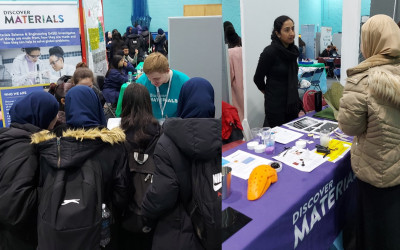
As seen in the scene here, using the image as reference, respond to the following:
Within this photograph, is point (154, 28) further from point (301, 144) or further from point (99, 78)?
point (301, 144)

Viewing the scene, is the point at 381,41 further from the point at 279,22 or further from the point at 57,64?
the point at 57,64

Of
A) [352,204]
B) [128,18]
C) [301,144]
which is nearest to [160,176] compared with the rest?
[301,144]

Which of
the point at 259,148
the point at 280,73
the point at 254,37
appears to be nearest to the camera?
the point at 259,148

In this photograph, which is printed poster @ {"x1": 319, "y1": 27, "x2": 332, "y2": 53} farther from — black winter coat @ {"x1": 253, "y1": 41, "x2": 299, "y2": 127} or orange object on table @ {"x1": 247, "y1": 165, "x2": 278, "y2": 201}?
orange object on table @ {"x1": 247, "y1": 165, "x2": 278, "y2": 201}

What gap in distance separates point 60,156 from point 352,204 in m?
1.62

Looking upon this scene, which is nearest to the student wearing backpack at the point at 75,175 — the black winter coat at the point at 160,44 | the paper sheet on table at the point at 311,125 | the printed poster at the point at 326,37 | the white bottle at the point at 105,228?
the white bottle at the point at 105,228

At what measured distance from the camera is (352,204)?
188cm

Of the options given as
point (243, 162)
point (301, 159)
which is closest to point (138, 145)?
point (243, 162)

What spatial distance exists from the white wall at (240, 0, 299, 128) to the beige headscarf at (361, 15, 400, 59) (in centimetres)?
133

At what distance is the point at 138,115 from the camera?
1.40 metres

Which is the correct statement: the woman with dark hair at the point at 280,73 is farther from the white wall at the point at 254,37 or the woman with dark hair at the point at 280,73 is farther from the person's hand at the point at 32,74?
the person's hand at the point at 32,74

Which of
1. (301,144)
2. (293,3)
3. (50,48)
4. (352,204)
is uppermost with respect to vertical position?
(293,3)

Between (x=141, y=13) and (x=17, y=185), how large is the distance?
832cm

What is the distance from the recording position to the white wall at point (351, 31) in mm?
2699
